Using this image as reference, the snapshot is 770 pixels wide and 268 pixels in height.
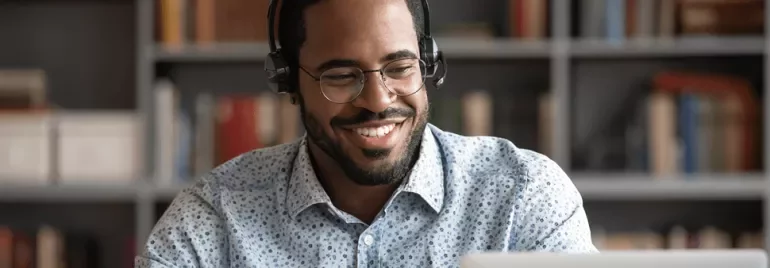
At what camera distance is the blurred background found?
312 centimetres

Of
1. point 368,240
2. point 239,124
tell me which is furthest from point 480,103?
point 368,240

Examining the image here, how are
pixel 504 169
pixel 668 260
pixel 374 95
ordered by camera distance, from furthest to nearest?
pixel 504 169, pixel 374 95, pixel 668 260

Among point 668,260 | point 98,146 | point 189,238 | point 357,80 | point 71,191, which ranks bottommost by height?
point 71,191

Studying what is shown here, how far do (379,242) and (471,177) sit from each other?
17 cm

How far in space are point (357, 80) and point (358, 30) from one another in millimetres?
68

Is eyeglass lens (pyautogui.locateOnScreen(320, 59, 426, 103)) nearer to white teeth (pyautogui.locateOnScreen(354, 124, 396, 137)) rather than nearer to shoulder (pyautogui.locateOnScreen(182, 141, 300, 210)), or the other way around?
white teeth (pyautogui.locateOnScreen(354, 124, 396, 137))

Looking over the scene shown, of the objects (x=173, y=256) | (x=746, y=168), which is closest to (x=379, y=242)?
(x=173, y=256)

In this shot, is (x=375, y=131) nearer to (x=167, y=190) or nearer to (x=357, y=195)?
(x=357, y=195)

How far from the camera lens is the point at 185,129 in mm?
3217

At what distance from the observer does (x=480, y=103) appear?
3.15m

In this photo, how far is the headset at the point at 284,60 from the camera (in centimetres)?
158

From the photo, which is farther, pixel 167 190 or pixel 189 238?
pixel 167 190

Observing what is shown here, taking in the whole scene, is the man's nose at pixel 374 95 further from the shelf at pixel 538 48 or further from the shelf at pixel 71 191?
the shelf at pixel 71 191

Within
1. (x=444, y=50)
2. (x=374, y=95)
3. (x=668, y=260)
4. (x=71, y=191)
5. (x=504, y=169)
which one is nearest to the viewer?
(x=668, y=260)
